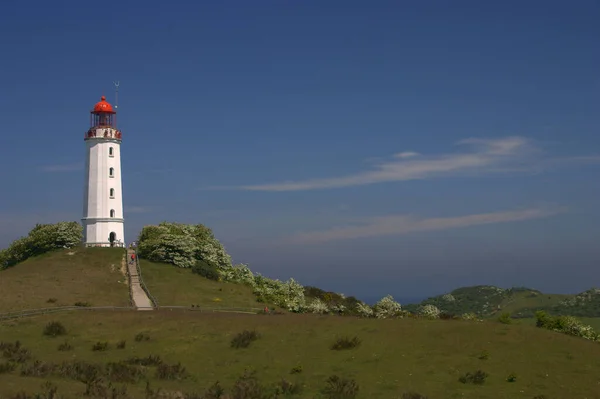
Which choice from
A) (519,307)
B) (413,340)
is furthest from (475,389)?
(519,307)

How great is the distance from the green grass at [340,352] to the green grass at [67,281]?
8560 mm

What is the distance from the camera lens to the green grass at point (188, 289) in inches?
2628

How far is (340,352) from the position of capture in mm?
43219

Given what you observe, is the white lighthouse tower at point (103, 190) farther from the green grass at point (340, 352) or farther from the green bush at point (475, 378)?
the green bush at point (475, 378)

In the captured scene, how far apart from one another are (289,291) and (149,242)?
18.9 m

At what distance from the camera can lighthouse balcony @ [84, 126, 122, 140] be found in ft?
285

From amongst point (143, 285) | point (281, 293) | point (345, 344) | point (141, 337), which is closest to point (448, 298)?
point (281, 293)

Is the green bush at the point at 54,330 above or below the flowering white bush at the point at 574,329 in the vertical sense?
above

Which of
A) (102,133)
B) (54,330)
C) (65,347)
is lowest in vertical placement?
(65,347)

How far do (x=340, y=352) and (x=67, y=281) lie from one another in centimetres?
3798

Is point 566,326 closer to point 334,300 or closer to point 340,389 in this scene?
point 340,389

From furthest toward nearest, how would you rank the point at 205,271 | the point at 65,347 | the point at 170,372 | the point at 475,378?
the point at 205,271, the point at 65,347, the point at 170,372, the point at 475,378

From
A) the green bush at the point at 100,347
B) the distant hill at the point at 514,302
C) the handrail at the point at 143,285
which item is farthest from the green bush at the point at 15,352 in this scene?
the distant hill at the point at 514,302

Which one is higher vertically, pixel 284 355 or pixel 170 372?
pixel 284 355
